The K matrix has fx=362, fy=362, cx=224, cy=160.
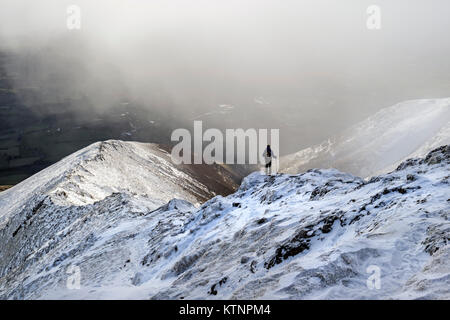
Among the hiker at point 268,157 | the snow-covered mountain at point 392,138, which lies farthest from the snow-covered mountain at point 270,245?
the snow-covered mountain at point 392,138

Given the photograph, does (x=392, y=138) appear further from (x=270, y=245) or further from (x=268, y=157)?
(x=270, y=245)

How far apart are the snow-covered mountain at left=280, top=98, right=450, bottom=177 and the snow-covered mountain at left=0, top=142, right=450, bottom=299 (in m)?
63.4

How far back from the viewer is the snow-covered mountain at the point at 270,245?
12759mm

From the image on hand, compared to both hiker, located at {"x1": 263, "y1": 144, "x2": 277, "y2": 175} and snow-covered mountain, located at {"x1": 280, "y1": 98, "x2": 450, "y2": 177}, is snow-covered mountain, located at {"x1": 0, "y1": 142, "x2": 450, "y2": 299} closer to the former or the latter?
hiker, located at {"x1": 263, "y1": 144, "x2": 277, "y2": 175}

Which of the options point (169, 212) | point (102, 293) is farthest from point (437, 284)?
point (169, 212)

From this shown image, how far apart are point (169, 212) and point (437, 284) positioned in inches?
958

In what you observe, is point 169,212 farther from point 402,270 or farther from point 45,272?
point 402,270

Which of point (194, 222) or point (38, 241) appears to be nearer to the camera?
point (194, 222)

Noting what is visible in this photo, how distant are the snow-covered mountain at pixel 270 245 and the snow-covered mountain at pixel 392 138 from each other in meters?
63.4

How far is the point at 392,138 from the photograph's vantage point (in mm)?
111750

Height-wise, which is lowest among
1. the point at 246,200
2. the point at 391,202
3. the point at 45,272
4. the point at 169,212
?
the point at 45,272

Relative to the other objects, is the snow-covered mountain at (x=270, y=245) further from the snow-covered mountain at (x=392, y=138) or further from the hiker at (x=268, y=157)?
the snow-covered mountain at (x=392, y=138)

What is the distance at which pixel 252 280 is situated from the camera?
560 inches

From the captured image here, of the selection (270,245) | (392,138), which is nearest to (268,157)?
(270,245)
